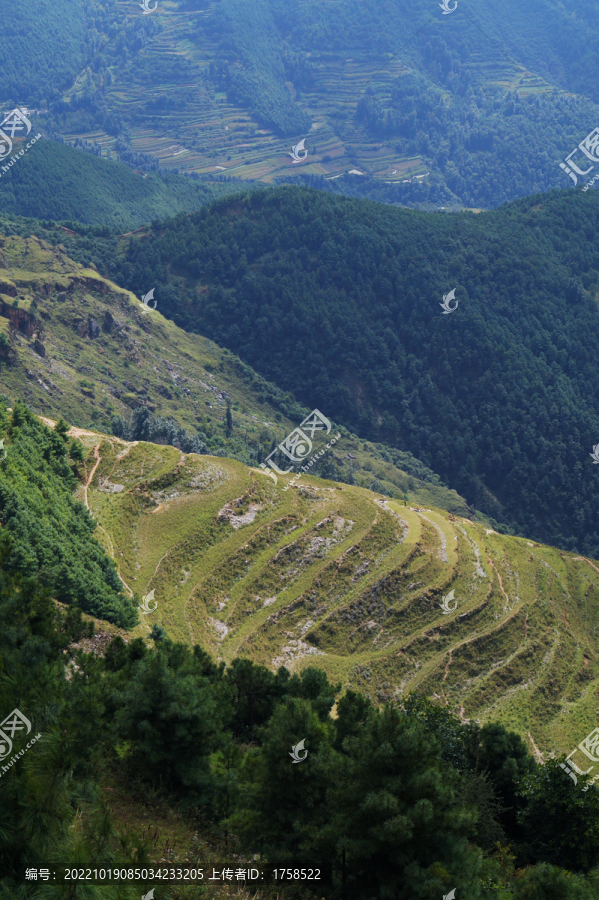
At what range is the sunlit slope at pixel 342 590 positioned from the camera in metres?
76.1

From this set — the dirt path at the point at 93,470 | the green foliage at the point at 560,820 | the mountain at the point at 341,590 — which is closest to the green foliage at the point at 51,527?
the dirt path at the point at 93,470

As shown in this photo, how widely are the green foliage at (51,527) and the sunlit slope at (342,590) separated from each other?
4530 mm

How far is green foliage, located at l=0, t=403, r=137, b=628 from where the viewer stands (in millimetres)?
57969

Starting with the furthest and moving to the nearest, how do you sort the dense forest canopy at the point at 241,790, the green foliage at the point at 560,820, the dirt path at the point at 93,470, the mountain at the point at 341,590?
1. the dirt path at the point at 93,470
2. the mountain at the point at 341,590
3. the green foliage at the point at 560,820
4. the dense forest canopy at the point at 241,790

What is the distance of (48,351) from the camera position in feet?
497

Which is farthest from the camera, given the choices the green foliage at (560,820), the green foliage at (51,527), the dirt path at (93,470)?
the dirt path at (93,470)

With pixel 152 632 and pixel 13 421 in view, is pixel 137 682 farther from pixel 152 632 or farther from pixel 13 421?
pixel 13 421

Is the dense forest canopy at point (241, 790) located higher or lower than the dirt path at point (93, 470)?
higher

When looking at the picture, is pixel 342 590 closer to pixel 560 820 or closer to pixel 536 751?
pixel 536 751

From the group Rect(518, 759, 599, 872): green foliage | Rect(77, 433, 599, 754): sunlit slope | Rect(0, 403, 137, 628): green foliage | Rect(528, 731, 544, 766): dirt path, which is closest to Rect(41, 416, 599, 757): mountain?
Rect(77, 433, 599, 754): sunlit slope

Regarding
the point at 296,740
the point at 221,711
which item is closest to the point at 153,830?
the point at 296,740

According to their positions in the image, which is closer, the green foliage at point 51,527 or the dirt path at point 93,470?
the green foliage at point 51,527

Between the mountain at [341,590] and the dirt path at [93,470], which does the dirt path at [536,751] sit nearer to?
the mountain at [341,590]

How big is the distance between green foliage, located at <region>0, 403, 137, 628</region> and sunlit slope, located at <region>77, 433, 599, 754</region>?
4.53m
